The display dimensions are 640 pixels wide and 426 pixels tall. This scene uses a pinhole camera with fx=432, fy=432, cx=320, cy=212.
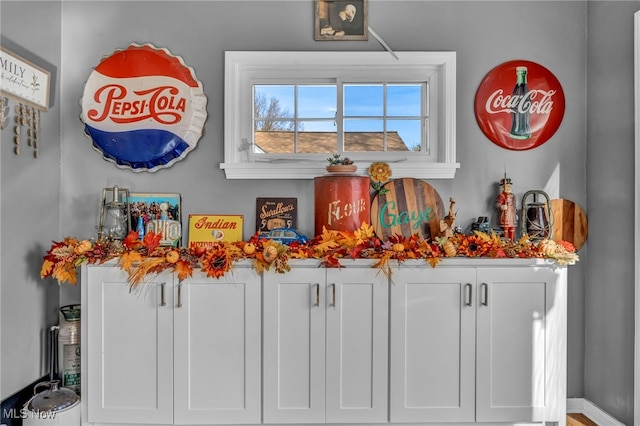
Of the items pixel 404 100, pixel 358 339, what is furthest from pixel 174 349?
pixel 404 100

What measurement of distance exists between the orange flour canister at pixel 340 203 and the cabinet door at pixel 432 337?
0.45 m

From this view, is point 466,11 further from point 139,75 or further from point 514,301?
point 139,75

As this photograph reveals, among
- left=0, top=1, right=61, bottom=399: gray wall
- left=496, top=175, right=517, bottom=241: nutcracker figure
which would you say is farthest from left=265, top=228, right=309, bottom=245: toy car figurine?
left=0, top=1, right=61, bottom=399: gray wall

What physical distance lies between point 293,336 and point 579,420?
1.74 metres

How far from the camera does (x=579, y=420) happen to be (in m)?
2.48

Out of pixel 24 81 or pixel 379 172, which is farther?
pixel 379 172

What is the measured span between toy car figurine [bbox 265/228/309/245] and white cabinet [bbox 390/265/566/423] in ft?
1.80

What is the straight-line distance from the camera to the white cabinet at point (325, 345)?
2.17 m

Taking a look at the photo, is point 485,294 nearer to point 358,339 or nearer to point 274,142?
point 358,339

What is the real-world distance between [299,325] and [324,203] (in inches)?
26.0

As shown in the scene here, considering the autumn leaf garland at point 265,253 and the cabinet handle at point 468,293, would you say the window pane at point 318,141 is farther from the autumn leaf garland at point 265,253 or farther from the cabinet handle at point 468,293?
the cabinet handle at point 468,293

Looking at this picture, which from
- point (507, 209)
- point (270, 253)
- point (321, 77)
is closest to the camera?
point (270, 253)

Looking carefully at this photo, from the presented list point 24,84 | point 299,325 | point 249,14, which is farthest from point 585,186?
point 24,84

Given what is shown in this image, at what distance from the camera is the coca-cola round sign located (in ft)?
8.37
